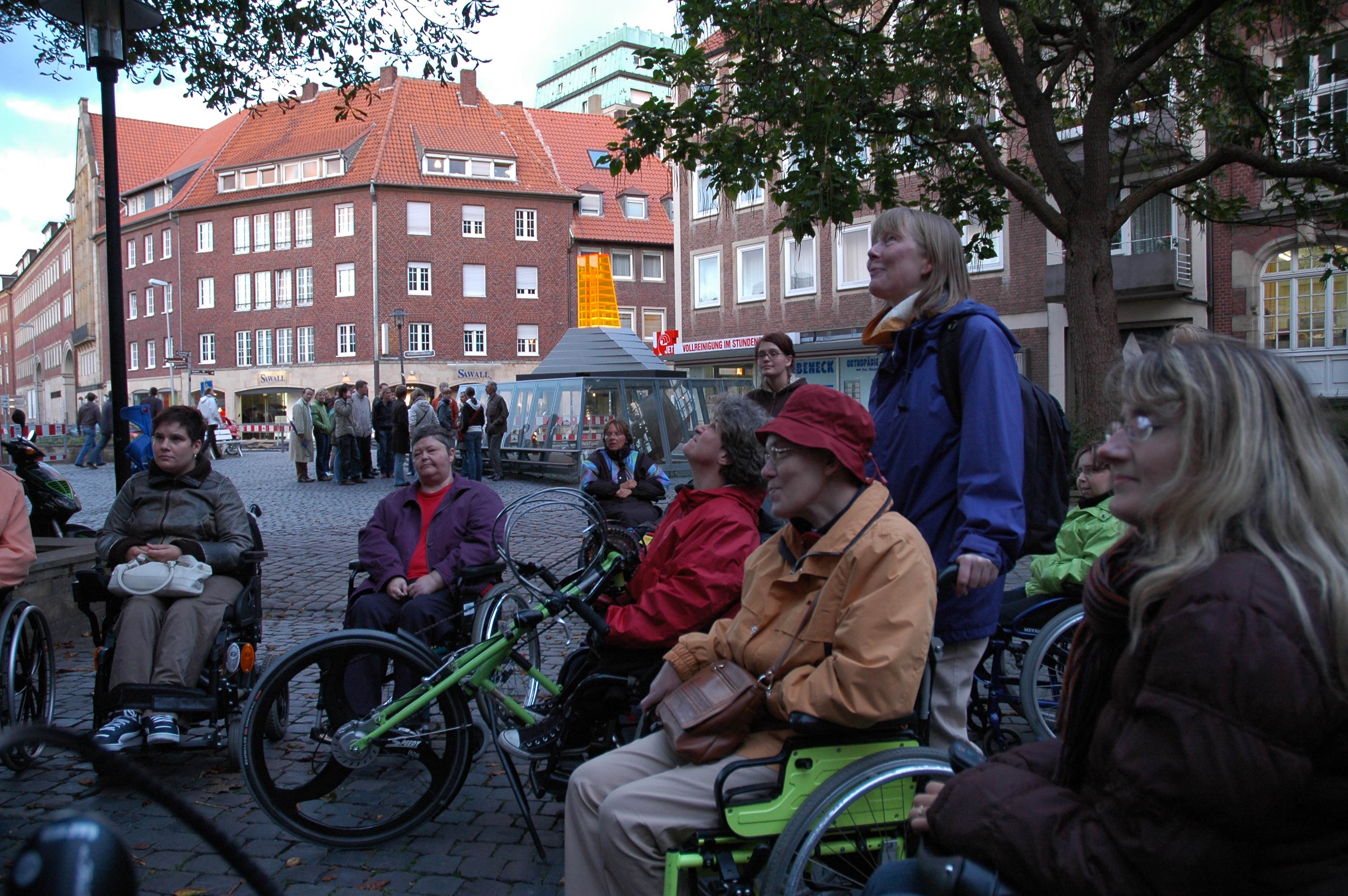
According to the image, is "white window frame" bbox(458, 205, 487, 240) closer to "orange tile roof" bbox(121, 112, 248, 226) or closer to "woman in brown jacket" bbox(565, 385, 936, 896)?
"orange tile roof" bbox(121, 112, 248, 226)

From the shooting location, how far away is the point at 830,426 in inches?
104

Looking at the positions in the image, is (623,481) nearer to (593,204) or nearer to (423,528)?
(423,528)

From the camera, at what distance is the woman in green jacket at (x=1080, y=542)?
4453 mm

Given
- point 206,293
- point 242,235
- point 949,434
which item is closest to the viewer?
point 949,434

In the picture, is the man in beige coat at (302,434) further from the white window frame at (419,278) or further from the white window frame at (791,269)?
the white window frame at (419,278)

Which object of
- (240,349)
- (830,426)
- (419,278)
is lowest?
(830,426)

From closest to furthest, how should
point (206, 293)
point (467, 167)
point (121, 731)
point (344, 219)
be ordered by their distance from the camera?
point (121, 731) < point (344, 219) < point (467, 167) < point (206, 293)

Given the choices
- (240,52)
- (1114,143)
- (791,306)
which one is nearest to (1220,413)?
(240,52)

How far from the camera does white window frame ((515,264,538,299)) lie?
53.5m

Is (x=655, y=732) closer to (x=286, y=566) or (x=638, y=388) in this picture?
(x=286, y=566)

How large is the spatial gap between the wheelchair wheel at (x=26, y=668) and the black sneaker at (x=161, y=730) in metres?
0.66

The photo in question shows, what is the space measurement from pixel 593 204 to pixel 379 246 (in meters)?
12.5

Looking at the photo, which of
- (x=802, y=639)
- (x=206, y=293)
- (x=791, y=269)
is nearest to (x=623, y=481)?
(x=802, y=639)

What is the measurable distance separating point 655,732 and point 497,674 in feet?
3.81
